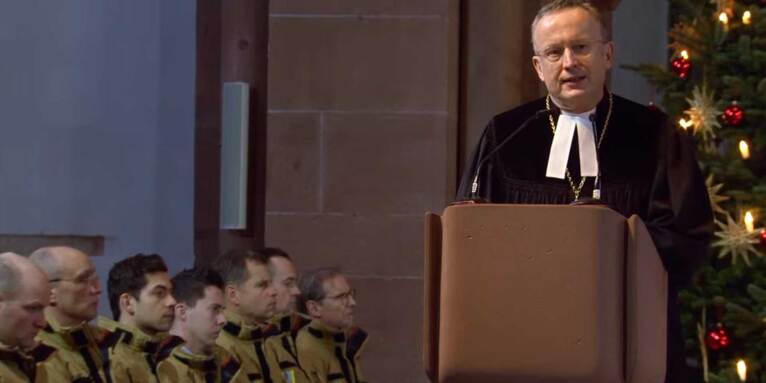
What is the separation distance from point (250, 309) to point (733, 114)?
2864mm

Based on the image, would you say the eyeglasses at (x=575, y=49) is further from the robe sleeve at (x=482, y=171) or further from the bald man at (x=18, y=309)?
the bald man at (x=18, y=309)

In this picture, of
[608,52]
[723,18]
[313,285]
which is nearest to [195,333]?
[313,285]

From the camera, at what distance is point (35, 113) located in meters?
9.61

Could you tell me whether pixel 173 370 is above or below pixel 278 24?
below

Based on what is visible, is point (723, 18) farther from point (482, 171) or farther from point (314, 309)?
point (482, 171)

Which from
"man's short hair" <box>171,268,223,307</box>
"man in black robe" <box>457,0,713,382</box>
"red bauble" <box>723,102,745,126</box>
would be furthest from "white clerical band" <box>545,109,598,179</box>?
"red bauble" <box>723,102,745,126</box>

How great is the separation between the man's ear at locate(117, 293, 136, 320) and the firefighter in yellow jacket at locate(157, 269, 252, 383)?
173 millimetres

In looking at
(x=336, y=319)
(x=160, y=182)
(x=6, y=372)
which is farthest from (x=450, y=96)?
(x=6, y=372)

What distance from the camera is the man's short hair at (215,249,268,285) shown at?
24.2 ft

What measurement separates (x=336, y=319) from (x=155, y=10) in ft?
9.21

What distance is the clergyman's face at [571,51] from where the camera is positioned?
13.0 feet

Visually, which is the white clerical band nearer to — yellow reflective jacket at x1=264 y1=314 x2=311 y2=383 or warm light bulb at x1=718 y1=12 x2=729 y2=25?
yellow reflective jacket at x1=264 y1=314 x2=311 y2=383

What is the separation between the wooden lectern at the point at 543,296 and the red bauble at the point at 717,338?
16.9 ft

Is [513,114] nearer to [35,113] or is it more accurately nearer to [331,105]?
[331,105]
